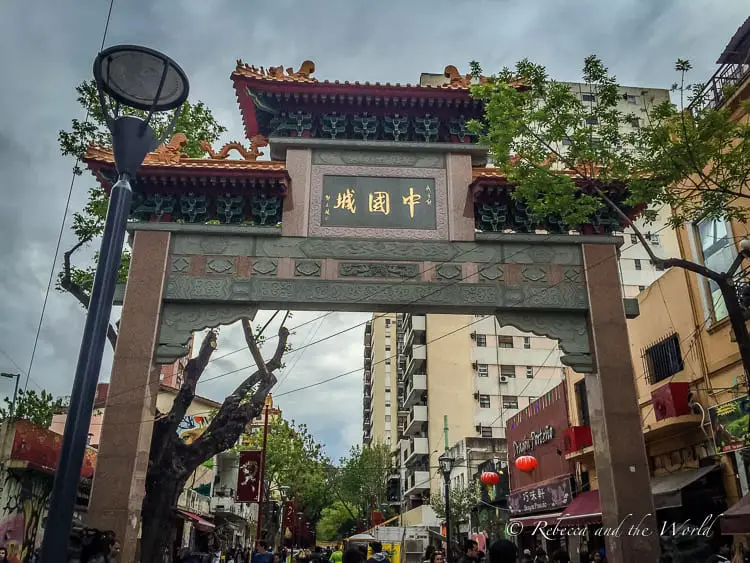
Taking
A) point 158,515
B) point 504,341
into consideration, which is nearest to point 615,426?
point 158,515

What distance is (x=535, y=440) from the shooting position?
19391 millimetres

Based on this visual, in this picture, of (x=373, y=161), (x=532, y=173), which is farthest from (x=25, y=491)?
(x=532, y=173)

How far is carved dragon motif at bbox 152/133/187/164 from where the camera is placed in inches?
436

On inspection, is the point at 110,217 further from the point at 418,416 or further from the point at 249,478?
the point at 418,416

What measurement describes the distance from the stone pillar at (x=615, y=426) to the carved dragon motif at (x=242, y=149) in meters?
6.37

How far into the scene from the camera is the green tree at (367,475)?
45.8 meters

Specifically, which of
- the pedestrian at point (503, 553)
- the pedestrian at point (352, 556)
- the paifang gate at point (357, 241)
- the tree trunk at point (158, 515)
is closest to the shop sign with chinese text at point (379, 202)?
the paifang gate at point (357, 241)

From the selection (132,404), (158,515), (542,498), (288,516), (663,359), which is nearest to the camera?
(132,404)

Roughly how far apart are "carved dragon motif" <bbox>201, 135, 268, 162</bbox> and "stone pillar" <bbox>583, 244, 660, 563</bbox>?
6.37 m

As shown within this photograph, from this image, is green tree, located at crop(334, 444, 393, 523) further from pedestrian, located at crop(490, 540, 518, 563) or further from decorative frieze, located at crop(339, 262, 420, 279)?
pedestrian, located at crop(490, 540, 518, 563)

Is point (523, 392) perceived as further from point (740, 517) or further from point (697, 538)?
point (697, 538)

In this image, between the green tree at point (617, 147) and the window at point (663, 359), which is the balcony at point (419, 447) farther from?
the green tree at point (617, 147)

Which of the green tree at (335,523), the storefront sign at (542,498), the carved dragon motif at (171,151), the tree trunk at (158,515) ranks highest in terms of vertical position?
the carved dragon motif at (171,151)

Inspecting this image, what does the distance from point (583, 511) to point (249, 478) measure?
899 cm
